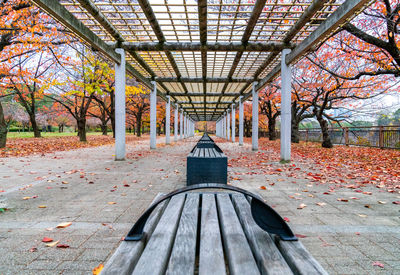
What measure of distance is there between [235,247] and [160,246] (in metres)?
0.45

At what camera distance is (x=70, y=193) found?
13.6ft

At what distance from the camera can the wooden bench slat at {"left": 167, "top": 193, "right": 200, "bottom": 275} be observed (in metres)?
1.11

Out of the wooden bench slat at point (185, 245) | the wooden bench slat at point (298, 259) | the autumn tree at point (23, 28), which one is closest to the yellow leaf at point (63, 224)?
the wooden bench slat at point (185, 245)

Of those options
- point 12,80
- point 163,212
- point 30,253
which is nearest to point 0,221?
point 30,253

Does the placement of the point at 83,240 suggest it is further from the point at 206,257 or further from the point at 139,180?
the point at 139,180

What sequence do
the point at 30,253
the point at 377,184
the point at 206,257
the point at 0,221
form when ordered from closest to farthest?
the point at 206,257, the point at 30,253, the point at 0,221, the point at 377,184

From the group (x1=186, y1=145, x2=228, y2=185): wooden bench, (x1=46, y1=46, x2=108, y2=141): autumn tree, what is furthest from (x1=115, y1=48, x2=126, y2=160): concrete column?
(x1=186, y1=145, x2=228, y2=185): wooden bench

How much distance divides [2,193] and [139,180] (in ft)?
→ 8.37

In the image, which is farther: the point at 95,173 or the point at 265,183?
the point at 95,173

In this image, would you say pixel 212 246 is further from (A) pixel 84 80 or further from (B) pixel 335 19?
(A) pixel 84 80

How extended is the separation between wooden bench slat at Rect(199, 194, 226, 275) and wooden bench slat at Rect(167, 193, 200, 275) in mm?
54

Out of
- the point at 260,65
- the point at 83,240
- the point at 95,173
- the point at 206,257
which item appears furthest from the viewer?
the point at 260,65

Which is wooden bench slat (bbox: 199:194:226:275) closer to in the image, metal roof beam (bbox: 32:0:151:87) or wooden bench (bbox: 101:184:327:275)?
wooden bench (bbox: 101:184:327:275)

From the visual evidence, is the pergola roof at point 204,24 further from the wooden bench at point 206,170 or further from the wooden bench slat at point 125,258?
the wooden bench slat at point 125,258
